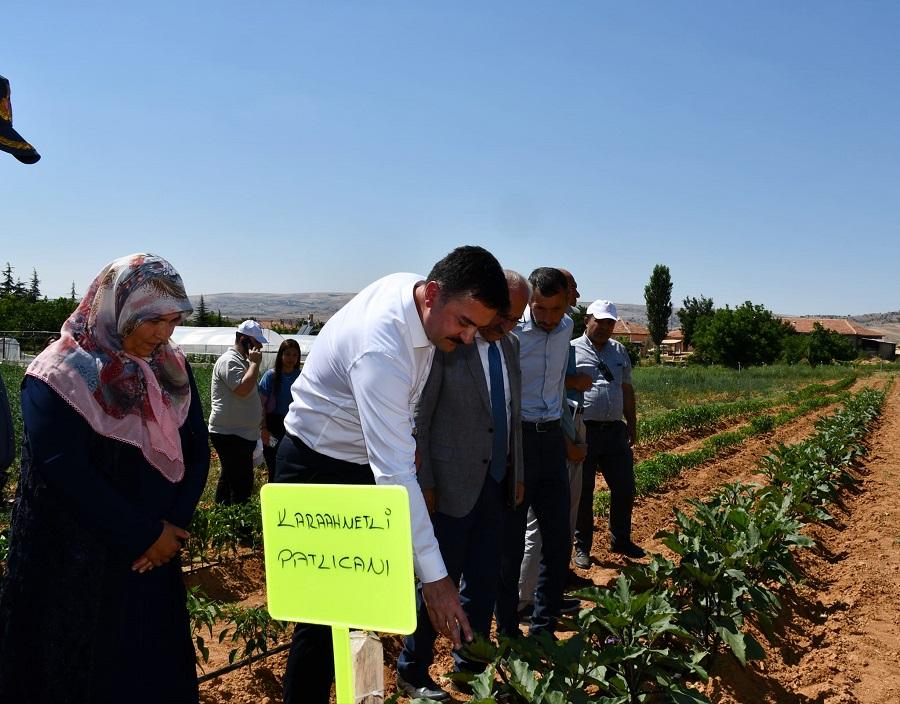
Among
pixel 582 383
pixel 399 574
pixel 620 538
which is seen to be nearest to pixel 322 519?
pixel 399 574

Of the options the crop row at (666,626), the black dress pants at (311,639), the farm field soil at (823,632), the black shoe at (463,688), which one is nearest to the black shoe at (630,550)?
the farm field soil at (823,632)

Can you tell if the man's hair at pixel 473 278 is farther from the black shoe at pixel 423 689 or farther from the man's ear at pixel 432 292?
the black shoe at pixel 423 689

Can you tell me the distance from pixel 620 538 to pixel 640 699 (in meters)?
2.89

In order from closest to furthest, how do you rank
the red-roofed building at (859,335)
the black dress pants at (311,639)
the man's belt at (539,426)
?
the black dress pants at (311,639) → the man's belt at (539,426) → the red-roofed building at (859,335)

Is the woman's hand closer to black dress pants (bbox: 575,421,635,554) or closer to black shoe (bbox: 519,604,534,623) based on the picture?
black shoe (bbox: 519,604,534,623)

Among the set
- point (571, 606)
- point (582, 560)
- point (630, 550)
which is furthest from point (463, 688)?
point (630, 550)

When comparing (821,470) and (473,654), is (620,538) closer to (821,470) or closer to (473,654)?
(821,470)

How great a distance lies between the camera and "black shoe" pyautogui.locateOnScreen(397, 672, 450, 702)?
9.96 ft

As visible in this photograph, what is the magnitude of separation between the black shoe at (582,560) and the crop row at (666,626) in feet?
3.11

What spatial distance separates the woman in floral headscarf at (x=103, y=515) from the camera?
209 cm

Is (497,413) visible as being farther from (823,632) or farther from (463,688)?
(823,632)

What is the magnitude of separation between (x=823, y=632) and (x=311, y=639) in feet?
9.66

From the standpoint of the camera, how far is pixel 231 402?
18.5ft

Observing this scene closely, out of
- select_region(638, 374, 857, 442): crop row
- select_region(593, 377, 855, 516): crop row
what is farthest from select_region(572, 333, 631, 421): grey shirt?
select_region(638, 374, 857, 442): crop row
